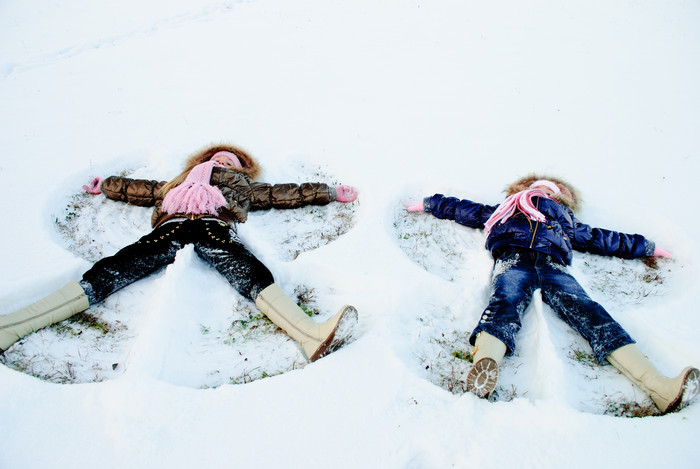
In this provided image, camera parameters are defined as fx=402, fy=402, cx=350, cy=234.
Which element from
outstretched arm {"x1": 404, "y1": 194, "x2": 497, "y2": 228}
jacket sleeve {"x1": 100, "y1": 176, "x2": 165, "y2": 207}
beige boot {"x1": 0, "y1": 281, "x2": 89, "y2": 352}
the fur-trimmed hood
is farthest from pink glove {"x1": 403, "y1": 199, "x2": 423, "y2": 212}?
beige boot {"x1": 0, "y1": 281, "x2": 89, "y2": 352}

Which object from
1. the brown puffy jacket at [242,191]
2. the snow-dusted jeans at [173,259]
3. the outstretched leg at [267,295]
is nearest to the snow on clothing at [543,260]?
the outstretched leg at [267,295]

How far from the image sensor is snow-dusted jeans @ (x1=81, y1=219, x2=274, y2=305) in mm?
3741

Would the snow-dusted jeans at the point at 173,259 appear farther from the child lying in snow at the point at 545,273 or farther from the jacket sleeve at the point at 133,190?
the child lying in snow at the point at 545,273

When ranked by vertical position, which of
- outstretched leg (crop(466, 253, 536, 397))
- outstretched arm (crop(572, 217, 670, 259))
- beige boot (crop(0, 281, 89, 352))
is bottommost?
outstretched arm (crop(572, 217, 670, 259))

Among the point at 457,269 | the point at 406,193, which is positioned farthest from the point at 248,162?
the point at 457,269

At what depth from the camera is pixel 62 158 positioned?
5.75 metres

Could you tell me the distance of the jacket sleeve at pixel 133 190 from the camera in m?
5.14

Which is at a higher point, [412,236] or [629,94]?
[629,94]

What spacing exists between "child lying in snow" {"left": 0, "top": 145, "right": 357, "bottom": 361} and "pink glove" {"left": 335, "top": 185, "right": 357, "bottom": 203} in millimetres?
13

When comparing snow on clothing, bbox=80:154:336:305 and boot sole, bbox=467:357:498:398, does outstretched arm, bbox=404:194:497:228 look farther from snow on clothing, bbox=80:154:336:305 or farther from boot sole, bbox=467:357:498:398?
boot sole, bbox=467:357:498:398

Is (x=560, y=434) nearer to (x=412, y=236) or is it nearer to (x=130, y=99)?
(x=412, y=236)

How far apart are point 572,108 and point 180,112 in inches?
266

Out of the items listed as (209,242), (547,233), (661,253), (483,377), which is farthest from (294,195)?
(661,253)

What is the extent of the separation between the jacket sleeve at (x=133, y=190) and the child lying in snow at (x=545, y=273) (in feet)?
10.8
